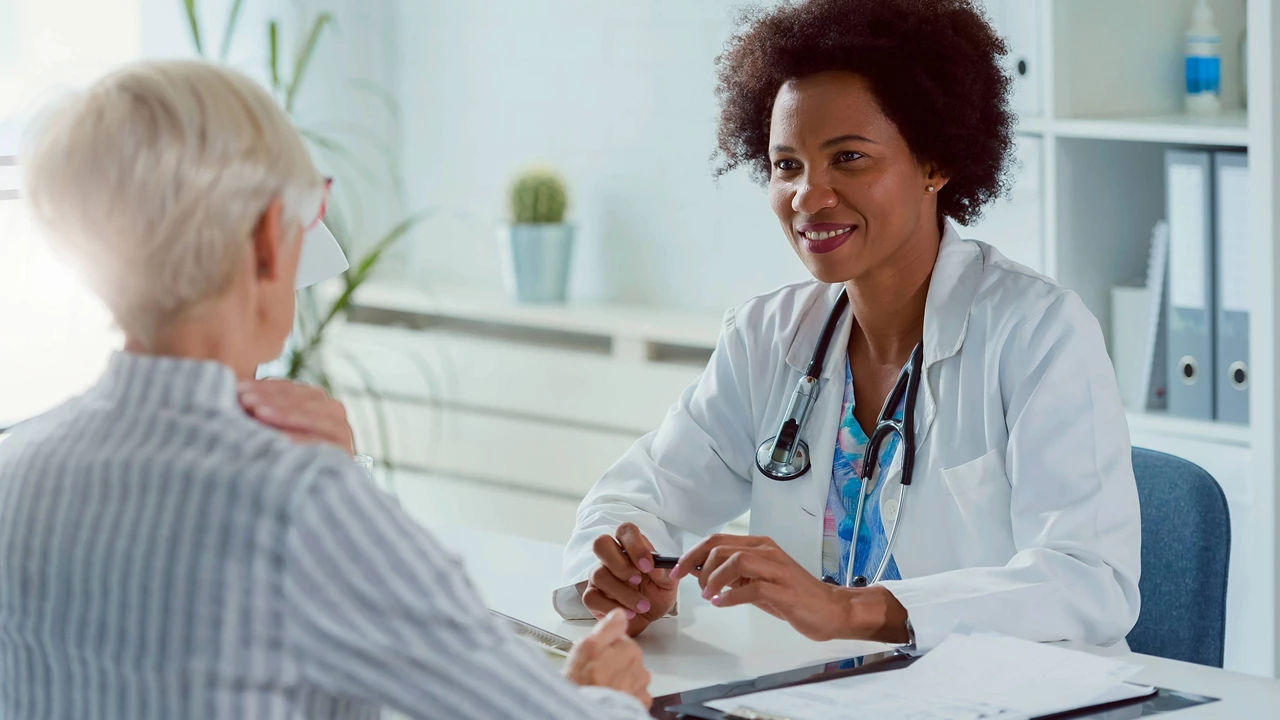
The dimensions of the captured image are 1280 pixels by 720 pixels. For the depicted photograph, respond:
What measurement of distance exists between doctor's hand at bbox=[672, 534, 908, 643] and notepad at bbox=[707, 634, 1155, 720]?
0.11 metres

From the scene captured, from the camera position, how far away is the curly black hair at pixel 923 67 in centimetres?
198

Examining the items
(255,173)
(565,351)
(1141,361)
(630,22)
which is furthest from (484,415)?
(255,173)

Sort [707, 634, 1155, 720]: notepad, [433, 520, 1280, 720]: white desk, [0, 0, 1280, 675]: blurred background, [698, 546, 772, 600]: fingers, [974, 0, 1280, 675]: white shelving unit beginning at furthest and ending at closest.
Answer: [0, 0, 1280, 675]: blurred background, [974, 0, 1280, 675]: white shelving unit, [698, 546, 772, 600]: fingers, [433, 520, 1280, 720]: white desk, [707, 634, 1155, 720]: notepad

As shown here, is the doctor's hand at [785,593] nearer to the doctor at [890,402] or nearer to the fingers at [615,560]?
the doctor at [890,402]

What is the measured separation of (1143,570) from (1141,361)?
0.85 metres

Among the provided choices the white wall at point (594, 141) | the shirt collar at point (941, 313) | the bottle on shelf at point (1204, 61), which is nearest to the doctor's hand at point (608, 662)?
the shirt collar at point (941, 313)

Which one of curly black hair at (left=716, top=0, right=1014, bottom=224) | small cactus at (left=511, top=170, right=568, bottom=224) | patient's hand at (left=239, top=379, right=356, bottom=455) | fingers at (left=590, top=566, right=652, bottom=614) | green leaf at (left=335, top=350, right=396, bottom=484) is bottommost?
green leaf at (left=335, top=350, right=396, bottom=484)

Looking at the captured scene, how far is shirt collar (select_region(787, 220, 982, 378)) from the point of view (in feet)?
6.31

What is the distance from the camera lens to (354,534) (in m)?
0.93

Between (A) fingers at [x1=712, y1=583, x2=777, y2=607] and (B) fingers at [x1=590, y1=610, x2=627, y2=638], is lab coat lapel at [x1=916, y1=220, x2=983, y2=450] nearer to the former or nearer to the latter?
(A) fingers at [x1=712, y1=583, x2=777, y2=607]

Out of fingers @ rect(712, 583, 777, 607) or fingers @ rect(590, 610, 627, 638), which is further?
fingers @ rect(712, 583, 777, 607)

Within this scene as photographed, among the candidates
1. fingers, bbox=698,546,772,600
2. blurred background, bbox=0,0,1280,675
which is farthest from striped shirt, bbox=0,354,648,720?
blurred background, bbox=0,0,1280,675

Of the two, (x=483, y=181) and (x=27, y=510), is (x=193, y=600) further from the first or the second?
(x=483, y=181)

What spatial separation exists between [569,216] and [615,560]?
2337 mm
